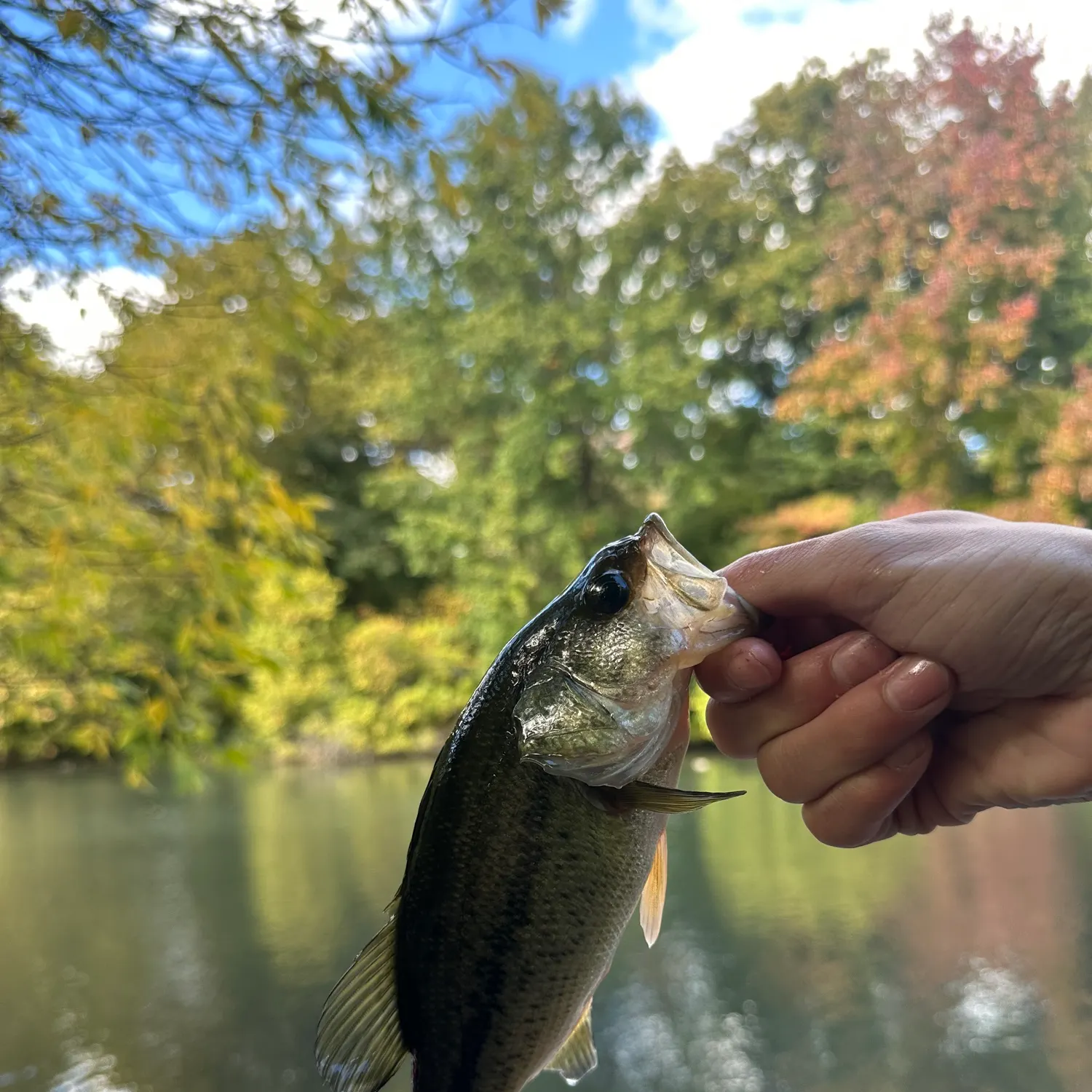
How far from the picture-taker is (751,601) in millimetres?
763

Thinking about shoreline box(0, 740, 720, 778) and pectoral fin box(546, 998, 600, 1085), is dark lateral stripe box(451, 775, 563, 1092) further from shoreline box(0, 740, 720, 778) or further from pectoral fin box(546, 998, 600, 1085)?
shoreline box(0, 740, 720, 778)

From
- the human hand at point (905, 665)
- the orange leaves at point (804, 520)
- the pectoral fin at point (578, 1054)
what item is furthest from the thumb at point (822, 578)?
the orange leaves at point (804, 520)

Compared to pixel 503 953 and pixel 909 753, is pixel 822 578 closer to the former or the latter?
pixel 909 753

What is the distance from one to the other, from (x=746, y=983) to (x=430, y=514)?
580 centimetres

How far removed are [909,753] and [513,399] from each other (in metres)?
7.21

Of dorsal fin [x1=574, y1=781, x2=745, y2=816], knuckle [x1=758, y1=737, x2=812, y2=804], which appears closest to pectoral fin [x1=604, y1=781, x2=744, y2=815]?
dorsal fin [x1=574, y1=781, x2=745, y2=816]

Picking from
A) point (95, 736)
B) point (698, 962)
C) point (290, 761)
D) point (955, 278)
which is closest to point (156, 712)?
point (95, 736)

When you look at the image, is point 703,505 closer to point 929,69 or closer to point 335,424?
point 929,69

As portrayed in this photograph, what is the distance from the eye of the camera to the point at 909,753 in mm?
806

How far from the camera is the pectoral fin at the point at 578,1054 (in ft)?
2.43

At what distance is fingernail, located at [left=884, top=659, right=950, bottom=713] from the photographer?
2.37ft

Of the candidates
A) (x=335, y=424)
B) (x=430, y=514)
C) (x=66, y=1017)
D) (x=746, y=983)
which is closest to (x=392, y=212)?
(x=746, y=983)

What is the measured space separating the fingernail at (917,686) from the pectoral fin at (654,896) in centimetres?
25

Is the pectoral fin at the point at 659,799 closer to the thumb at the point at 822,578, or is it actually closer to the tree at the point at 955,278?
the thumb at the point at 822,578
